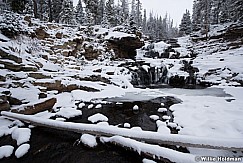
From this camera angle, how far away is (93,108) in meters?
6.73

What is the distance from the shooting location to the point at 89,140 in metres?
3.94

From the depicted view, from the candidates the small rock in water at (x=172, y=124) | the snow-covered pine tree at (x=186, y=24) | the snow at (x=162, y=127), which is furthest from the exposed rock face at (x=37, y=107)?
the snow-covered pine tree at (x=186, y=24)

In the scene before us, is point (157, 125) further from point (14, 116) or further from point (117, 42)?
point (117, 42)

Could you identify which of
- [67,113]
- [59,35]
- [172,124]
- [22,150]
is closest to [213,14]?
[59,35]

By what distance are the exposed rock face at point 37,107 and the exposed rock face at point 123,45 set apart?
41.2ft

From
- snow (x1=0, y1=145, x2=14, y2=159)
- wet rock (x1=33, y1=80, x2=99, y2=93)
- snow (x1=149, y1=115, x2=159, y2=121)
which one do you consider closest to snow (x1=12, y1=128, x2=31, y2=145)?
snow (x1=0, y1=145, x2=14, y2=159)

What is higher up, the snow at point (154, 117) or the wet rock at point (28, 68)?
the wet rock at point (28, 68)

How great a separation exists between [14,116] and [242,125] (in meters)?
6.58

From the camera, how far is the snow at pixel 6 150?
363 centimetres

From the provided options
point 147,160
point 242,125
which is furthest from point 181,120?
point 147,160

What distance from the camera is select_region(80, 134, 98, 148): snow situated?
386cm

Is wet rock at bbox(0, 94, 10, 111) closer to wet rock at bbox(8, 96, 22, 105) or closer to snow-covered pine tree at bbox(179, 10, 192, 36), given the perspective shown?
wet rock at bbox(8, 96, 22, 105)

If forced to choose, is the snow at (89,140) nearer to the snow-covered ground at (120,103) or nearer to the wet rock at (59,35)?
the snow-covered ground at (120,103)

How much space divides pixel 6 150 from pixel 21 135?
592 mm
